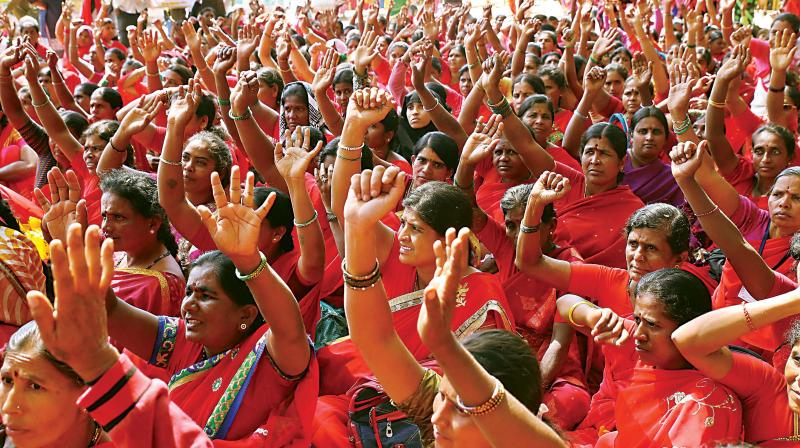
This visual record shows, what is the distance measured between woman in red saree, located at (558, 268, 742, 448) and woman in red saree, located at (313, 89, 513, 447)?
366mm

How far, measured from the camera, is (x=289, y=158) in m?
2.92

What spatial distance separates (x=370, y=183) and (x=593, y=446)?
127 centimetres

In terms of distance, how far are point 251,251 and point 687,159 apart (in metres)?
1.56

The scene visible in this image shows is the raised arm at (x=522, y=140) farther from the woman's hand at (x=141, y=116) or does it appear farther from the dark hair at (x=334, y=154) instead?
the woman's hand at (x=141, y=116)

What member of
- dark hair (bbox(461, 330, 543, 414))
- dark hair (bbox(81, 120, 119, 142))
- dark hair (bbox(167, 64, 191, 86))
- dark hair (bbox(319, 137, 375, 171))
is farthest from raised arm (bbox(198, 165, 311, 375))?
dark hair (bbox(167, 64, 191, 86))

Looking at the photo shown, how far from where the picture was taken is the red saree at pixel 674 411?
6.95 feet

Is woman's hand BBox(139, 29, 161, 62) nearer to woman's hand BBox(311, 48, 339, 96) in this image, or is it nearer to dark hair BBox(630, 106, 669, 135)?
woman's hand BBox(311, 48, 339, 96)

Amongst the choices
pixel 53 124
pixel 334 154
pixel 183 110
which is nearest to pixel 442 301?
pixel 183 110

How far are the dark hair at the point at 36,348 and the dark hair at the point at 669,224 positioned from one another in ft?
6.34

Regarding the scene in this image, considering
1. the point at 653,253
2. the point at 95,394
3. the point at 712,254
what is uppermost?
the point at 95,394

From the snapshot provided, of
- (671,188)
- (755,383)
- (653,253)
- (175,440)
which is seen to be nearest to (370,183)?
(175,440)

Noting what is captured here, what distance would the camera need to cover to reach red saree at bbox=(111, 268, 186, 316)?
2740mm

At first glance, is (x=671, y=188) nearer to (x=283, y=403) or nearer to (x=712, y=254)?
(x=712, y=254)

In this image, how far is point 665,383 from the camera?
2.28 m
